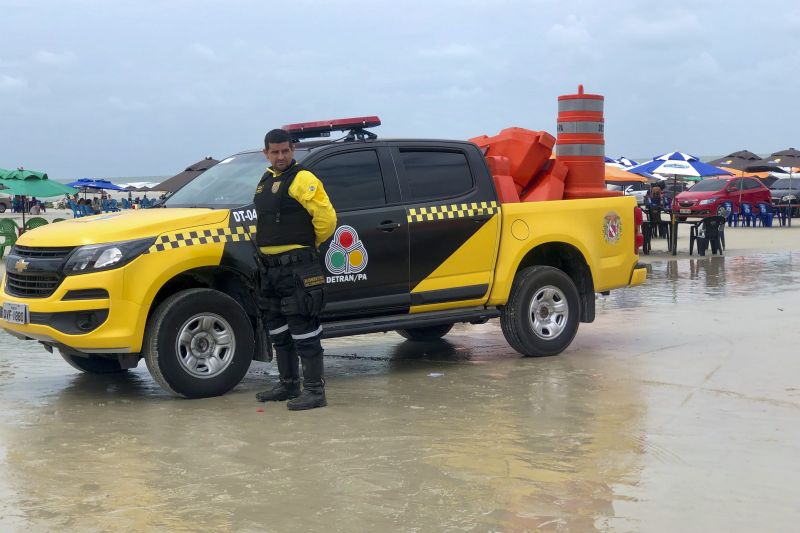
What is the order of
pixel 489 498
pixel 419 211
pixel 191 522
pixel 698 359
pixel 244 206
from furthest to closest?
1. pixel 698 359
2. pixel 419 211
3. pixel 244 206
4. pixel 489 498
5. pixel 191 522

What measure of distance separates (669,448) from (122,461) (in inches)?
117

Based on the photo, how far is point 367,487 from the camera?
5348mm

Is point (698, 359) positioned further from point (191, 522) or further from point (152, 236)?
point (191, 522)

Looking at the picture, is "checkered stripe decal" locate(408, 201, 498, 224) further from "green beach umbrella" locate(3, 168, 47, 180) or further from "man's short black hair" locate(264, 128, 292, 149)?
"green beach umbrella" locate(3, 168, 47, 180)

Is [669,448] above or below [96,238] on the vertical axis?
below

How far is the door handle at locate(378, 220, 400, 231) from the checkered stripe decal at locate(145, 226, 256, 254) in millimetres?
1017

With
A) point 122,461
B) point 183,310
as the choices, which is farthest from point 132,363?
point 122,461

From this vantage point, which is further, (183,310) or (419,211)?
(419,211)

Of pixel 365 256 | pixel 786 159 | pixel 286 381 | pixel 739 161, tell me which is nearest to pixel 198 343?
pixel 286 381

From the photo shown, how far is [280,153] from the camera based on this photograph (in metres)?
7.16

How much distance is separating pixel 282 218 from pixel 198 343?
3.58 feet

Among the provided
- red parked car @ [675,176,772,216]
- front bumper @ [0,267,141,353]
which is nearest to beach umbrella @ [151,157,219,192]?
red parked car @ [675,176,772,216]

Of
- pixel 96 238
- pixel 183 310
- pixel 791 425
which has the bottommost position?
pixel 791 425

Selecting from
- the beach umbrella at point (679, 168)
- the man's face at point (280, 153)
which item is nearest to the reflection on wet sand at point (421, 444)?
the man's face at point (280, 153)
